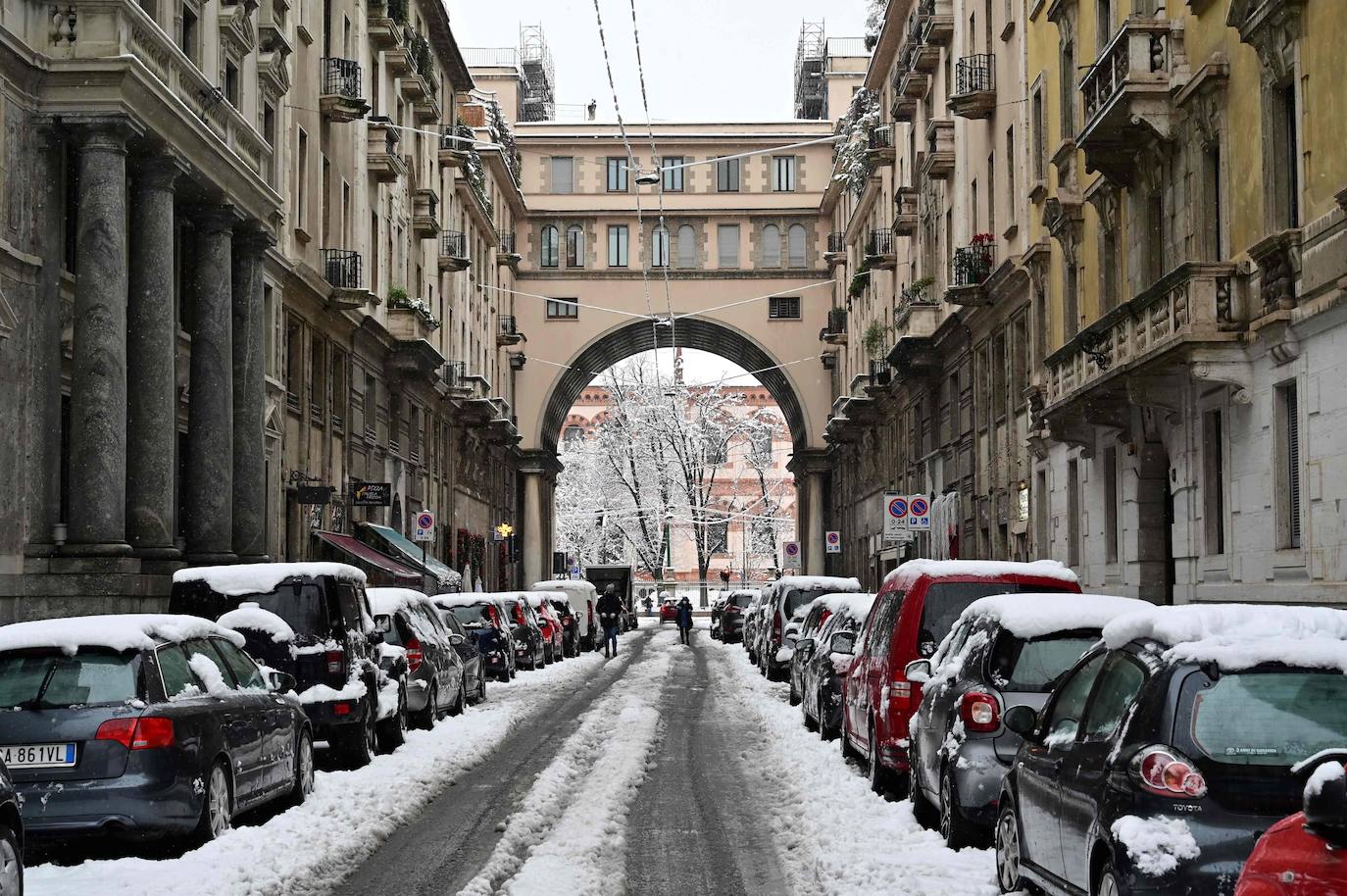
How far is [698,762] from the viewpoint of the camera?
1675 cm

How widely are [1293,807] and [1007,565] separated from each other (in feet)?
22.8

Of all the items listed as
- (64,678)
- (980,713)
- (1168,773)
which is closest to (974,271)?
(980,713)

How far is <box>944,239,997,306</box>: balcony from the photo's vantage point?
3853 centimetres

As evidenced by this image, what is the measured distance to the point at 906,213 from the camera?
5225 cm

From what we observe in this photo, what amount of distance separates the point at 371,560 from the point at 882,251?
24.0 meters

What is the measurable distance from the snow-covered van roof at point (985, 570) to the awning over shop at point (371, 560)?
1018 inches

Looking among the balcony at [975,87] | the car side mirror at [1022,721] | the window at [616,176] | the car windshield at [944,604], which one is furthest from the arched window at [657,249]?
the car side mirror at [1022,721]

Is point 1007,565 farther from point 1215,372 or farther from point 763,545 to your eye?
point 763,545

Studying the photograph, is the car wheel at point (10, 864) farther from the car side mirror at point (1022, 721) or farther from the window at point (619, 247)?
the window at point (619, 247)

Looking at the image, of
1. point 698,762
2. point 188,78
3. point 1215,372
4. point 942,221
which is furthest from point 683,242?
point 698,762

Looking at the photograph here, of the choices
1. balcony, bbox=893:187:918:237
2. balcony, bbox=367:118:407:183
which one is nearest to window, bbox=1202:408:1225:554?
balcony, bbox=367:118:407:183

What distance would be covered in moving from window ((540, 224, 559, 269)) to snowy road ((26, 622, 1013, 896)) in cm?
5850

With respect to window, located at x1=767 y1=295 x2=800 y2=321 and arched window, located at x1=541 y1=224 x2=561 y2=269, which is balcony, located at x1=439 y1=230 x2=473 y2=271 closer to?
arched window, located at x1=541 y1=224 x2=561 y2=269

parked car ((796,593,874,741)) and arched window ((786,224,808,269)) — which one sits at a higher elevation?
arched window ((786,224,808,269))
